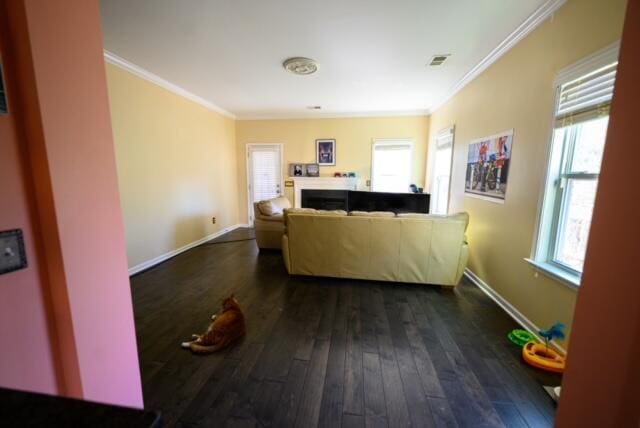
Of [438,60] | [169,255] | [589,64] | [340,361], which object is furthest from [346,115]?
[340,361]

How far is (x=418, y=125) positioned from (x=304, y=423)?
5524 millimetres

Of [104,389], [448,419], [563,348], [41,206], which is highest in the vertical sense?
[41,206]

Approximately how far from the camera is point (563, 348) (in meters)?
1.81

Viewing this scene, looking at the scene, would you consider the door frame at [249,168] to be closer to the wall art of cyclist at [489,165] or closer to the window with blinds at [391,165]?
the window with blinds at [391,165]

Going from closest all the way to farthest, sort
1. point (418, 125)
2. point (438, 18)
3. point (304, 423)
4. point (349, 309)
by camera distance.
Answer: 1. point (304, 423)
2. point (438, 18)
3. point (349, 309)
4. point (418, 125)

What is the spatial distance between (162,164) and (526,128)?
447 centimetres

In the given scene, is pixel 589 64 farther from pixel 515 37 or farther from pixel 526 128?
pixel 515 37

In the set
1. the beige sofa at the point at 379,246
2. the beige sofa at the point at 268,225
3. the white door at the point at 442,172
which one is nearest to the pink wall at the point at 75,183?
the beige sofa at the point at 379,246

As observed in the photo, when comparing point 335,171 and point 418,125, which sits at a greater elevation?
point 418,125

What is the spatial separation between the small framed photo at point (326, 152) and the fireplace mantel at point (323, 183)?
15.4 inches

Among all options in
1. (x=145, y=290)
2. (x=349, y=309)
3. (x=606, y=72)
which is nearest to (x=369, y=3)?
(x=606, y=72)

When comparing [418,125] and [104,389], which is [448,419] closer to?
[104,389]

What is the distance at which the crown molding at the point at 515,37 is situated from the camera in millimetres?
1985

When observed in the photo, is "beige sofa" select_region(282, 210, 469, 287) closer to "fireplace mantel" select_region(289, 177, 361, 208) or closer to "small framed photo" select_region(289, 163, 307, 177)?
"fireplace mantel" select_region(289, 177, 361, 208)
